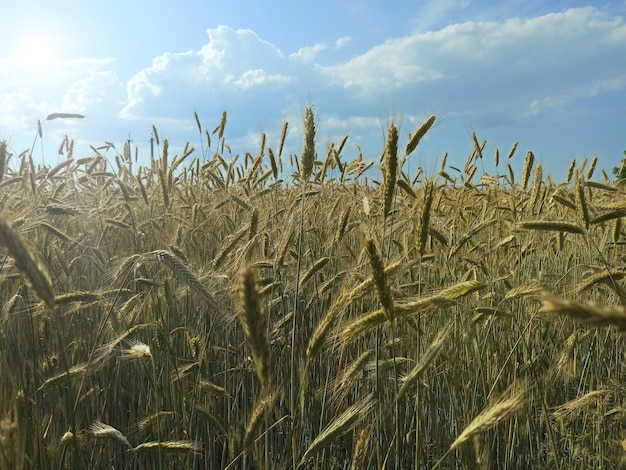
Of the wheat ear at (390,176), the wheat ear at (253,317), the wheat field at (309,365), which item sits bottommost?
the wheat field at (309,365)

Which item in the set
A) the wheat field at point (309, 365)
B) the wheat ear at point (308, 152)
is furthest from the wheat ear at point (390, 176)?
the wheat ear at point (308, 152)

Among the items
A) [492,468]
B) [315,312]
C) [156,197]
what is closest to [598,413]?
[492,468]

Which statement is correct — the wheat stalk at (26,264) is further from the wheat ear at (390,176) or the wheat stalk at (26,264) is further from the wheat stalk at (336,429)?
the wheat ear at (390,176)

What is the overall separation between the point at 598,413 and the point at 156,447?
5.11 feet

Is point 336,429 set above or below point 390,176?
below

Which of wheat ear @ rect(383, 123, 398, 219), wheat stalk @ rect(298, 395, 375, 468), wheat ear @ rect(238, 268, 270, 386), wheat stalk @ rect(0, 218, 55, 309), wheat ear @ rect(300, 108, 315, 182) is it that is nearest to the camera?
wheat ear @ rect(238, 268, 270, 386)

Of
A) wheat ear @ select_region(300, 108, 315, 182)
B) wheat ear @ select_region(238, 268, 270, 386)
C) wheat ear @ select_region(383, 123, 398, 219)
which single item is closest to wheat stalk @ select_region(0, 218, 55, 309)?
wheat ear @ select_region(238, 268, 270, 386)

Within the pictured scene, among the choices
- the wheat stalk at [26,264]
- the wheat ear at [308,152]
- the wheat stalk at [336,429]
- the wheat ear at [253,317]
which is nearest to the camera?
the wheat ear at [253,317]

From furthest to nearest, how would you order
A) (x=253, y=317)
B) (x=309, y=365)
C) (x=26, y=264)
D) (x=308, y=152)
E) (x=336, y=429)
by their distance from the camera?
(x=309, y=365), (x=308, y=152), (x=336, y=429), (x=26, y=264), (x=253, y=317)

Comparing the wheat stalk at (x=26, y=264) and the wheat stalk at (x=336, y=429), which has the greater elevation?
the wheat stalk at (x=26, y=264)

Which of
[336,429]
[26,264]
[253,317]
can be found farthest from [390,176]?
[26,264]

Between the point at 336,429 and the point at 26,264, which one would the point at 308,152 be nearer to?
the point at 336,429

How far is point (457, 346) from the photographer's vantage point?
210 centimetres

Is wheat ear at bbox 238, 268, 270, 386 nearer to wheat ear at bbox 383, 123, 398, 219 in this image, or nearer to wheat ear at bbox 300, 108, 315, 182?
wheat ear at bbox 383, 123, 398, 219
